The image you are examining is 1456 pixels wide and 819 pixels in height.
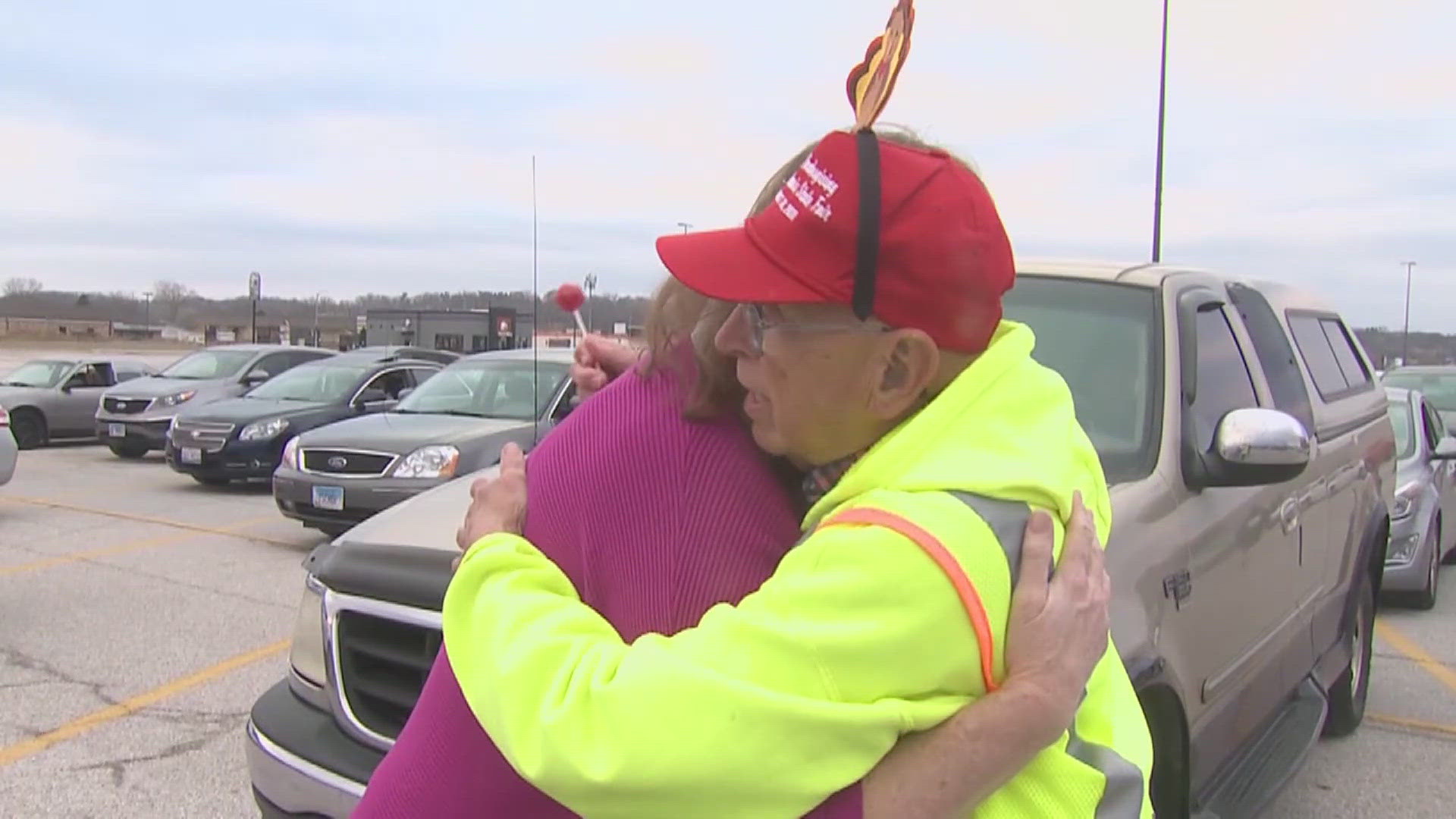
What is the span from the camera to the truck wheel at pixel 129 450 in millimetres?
15000

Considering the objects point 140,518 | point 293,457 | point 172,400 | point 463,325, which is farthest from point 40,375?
point 463,325

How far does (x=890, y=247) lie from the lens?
1124 mm

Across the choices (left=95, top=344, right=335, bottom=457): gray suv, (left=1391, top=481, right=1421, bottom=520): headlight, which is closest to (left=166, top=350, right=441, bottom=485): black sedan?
(left=95, top=344, right=335, bottom=457): gray suv

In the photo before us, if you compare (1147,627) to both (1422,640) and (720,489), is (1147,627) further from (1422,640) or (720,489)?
(1422,640)

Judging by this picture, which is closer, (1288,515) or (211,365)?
(1288,515)

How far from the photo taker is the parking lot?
415cm

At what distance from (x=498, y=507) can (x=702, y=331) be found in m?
0.33

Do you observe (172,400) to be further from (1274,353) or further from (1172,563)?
(1172,563)

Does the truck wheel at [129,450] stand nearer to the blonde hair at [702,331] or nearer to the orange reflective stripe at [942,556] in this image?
the blonde hair at [702,331]

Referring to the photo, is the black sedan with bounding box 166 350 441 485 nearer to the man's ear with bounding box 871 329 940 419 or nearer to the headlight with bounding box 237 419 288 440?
the headlight with bounding box 237 419 288 440

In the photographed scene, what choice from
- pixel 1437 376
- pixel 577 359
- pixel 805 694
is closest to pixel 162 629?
pixel 577 359

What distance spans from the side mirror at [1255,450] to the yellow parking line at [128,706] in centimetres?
453

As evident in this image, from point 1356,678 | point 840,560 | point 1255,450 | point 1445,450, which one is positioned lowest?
point 1356,678

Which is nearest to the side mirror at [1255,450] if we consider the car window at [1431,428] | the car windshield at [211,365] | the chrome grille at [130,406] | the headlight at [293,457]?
the car window at [1431,428]
